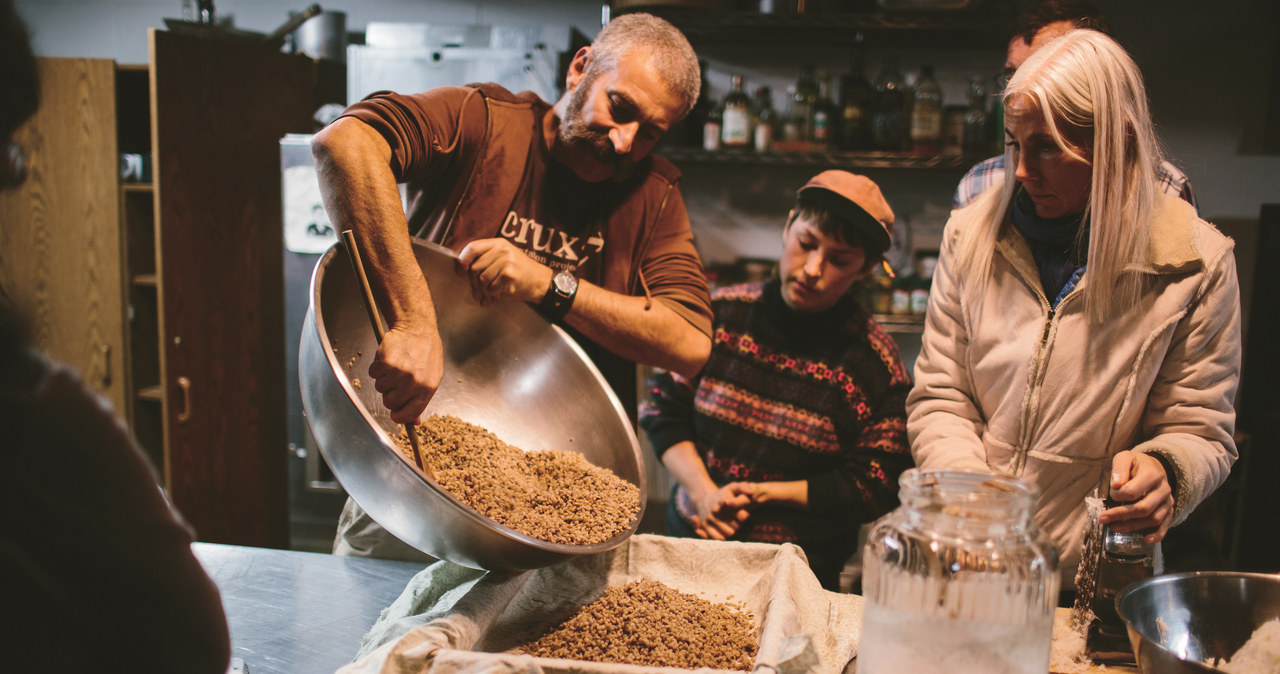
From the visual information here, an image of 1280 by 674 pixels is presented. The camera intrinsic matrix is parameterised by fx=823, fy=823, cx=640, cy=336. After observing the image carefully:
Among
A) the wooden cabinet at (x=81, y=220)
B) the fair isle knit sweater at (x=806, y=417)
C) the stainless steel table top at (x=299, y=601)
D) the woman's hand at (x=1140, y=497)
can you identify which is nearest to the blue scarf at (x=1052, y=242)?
the woman's hand at (x=1140, y=497)

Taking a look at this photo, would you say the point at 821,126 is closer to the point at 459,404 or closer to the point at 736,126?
the point at 736,126

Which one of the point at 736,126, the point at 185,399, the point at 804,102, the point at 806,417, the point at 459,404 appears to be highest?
the point at 804,102

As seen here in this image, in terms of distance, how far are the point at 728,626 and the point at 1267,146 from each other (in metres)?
3.23

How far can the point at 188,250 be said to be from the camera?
2713 millimetres

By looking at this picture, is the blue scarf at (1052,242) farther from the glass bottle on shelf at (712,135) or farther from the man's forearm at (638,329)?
the glass bottle on shelf at (712,135)

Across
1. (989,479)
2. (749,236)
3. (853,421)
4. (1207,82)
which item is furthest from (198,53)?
(1207,82)

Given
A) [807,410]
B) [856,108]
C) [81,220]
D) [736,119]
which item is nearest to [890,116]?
[856,108]

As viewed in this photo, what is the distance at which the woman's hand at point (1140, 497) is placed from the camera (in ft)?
3.02

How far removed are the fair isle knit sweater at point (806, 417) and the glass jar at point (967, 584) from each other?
3.17 feet

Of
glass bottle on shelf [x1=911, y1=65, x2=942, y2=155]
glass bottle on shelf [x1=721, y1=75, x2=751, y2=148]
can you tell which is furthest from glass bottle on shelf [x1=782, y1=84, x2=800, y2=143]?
glass bottle on shelf [x1=911, y1=65, x2=942, y2=155]

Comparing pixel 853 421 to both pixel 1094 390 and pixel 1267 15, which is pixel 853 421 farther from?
pixel 1267 15

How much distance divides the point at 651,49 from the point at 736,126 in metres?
1.69

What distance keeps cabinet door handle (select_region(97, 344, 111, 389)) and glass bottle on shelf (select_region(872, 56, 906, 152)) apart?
9.36 feet

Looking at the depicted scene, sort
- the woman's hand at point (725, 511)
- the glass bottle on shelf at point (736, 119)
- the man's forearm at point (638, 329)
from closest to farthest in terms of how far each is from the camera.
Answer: the man's forearm at point (638, 329), the woman's hand at point (725, 511), the glass bottle on shelf at point (736, 119)
